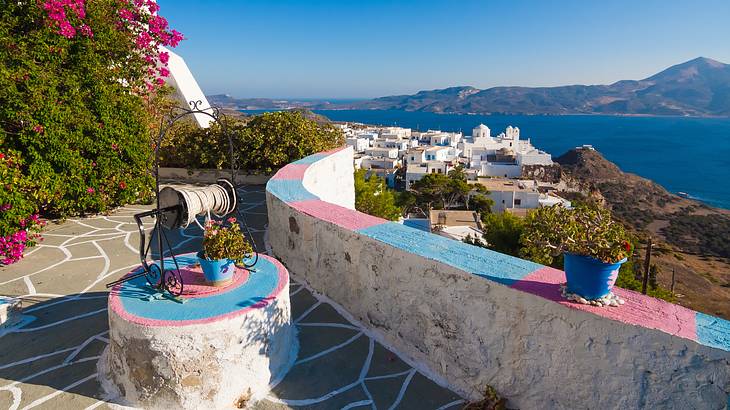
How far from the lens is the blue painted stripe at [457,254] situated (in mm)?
3133

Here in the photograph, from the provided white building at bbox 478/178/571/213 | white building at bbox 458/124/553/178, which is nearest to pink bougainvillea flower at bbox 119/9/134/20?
white building at bbox 478/178/571/213

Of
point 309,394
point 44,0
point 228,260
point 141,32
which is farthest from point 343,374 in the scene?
point 141,32

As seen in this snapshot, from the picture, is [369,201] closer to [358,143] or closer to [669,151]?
[358,143]

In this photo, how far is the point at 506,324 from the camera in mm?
2992

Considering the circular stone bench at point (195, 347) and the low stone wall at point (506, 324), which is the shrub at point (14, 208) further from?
the low stone wall at point (506, 324)

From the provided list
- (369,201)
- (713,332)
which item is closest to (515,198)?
(369,201)

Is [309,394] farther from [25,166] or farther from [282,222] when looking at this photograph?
[25,166]

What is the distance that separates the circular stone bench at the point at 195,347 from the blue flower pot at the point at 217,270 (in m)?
0.09

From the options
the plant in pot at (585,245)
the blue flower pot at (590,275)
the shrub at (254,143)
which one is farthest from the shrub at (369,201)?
the blue flower pot at (590,275)

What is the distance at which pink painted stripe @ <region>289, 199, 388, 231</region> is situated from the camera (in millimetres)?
4278

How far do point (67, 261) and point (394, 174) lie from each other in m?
57.0

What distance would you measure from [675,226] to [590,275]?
208 feet

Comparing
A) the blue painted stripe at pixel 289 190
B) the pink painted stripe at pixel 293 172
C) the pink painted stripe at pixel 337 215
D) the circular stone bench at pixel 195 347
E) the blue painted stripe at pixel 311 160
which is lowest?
the circular stone bench at pixel 195 347

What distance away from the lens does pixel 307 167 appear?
23.8 feet
